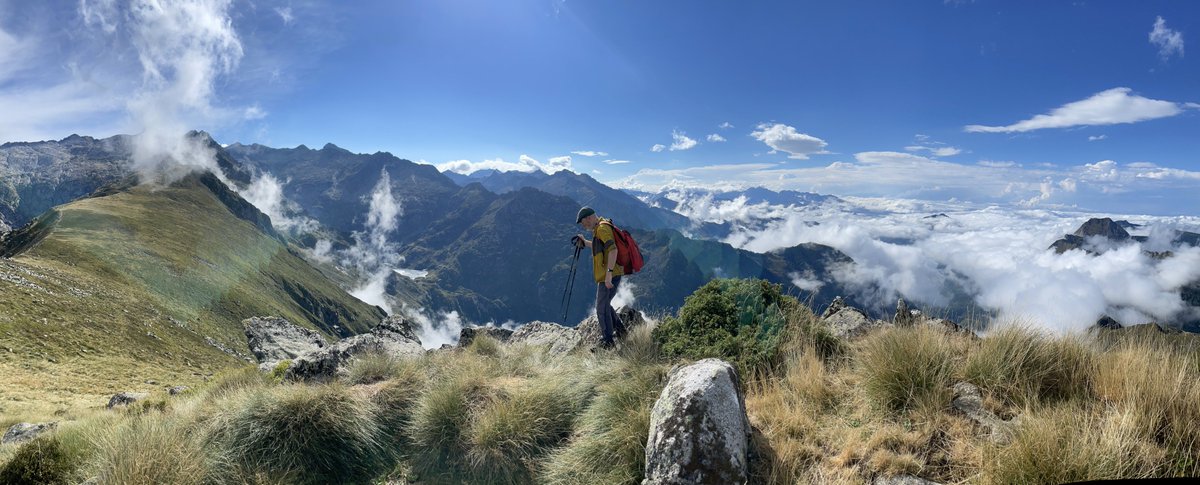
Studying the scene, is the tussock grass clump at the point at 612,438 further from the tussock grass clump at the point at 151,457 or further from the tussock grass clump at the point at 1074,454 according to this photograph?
the tussock grass clump at the point at 151,457

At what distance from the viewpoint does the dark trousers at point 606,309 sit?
36.5 feet

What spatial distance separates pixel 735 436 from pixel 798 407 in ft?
5.30

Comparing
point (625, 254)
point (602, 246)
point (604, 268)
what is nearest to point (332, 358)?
point (604, 268)

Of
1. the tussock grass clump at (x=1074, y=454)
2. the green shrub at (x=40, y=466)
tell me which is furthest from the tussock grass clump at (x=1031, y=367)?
the green shrub at (x=40, y=466)

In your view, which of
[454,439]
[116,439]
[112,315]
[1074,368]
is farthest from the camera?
[112,315]

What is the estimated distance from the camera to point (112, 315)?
240ft

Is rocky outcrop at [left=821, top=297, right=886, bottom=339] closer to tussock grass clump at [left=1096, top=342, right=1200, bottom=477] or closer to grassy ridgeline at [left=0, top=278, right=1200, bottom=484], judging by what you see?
grassy ridgeline at [left=0, top=278, right=1200, bottom=484]

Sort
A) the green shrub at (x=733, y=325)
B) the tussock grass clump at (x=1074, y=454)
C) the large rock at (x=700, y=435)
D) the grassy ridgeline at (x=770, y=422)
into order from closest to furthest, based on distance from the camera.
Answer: the tussock grass clump at (x=1074, y=454) < the grassy ridgeline at (x=770, y=422) < the large rock at (x=700, y=435) < the green shrub at (x=733, y=325)

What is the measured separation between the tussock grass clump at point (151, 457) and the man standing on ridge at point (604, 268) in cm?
752

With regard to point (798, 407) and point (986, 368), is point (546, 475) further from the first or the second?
point (986, 368)

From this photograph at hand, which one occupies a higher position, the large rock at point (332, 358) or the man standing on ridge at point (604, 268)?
the man standing on ridge at point (604, 268)

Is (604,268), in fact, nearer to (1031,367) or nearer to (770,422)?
(770,422)

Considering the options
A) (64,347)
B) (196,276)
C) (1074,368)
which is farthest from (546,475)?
(196,276)

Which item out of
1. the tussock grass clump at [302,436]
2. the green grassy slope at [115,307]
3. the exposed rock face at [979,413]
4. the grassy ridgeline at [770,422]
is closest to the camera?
the grassy ridgeline at [770,422]
